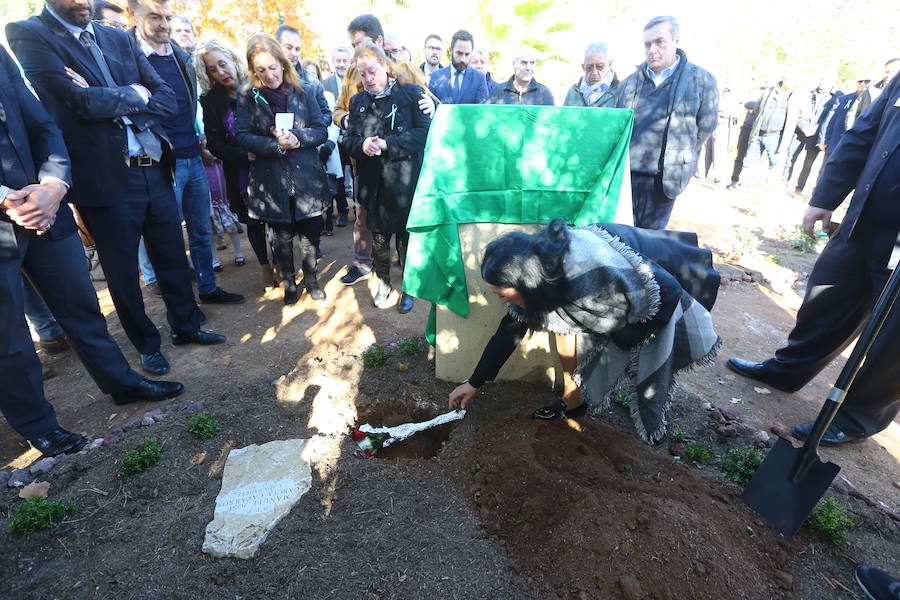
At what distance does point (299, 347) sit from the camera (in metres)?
3.96

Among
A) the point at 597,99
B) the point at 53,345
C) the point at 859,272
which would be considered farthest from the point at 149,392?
the point at 597,99

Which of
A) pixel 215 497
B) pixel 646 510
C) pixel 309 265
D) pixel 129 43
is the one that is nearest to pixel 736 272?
pixel 646 510

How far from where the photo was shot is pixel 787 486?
2246mm

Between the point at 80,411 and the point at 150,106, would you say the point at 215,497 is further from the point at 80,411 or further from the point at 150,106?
the point at 150,106

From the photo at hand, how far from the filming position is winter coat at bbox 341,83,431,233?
157 inches

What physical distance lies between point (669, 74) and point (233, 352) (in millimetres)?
4514

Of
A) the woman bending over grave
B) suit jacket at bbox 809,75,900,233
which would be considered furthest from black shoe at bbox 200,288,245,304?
suit jacket at bbox 809,75,900,233

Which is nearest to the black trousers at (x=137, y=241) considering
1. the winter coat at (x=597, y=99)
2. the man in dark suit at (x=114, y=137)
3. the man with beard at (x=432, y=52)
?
the man in dark suit at (x=114, y=137)

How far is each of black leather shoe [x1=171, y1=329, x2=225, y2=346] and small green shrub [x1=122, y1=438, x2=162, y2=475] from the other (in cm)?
143

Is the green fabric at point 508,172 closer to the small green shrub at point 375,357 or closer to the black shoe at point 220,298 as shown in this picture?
the small green shrub at point 375,357

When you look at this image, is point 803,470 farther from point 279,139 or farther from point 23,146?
point 23,146

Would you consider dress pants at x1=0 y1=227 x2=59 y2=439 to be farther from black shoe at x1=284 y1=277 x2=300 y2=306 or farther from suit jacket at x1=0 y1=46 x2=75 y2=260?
black shoe at x1=284 y1=277 x2=300 y2=306

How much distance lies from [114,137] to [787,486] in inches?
170

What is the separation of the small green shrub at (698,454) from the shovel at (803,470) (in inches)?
11.2
